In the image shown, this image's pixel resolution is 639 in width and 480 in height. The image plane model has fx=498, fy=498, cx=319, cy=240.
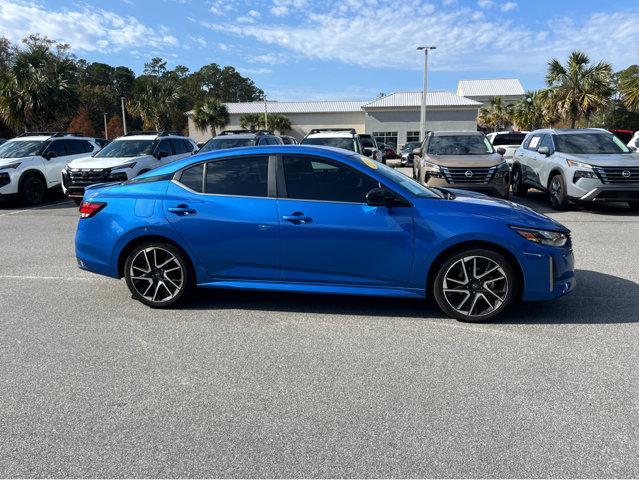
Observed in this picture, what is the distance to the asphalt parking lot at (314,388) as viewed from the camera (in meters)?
2.70

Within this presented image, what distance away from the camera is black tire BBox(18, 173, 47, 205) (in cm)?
1313

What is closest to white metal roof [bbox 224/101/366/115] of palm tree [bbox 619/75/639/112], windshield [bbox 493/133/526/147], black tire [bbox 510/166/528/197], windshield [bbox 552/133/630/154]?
palm tree [bbox 619/75/639/112]

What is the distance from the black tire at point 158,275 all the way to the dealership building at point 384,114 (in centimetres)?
4439

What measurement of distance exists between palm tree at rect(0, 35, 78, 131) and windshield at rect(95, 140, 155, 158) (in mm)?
15410

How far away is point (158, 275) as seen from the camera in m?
5.04

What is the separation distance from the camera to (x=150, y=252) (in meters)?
5.01

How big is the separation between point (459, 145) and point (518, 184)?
2970 mm

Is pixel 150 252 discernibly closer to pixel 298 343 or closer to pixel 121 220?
pixel 121 220

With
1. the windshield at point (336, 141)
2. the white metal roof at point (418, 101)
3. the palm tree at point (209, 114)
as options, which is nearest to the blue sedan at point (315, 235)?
the windshield at point (336, 141)

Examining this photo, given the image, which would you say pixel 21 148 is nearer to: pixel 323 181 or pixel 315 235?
pixel 323 181

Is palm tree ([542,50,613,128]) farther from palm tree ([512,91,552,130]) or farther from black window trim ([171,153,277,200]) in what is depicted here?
black window trim ([171,153,277,200])

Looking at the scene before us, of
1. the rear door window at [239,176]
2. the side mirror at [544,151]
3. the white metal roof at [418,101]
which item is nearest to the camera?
the rear door window at [239,176]

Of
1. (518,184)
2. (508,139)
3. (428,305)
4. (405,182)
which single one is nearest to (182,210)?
(405,182)

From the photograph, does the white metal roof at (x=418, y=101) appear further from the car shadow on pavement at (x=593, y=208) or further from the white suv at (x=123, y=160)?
the white suv at (x=123, y=160)
